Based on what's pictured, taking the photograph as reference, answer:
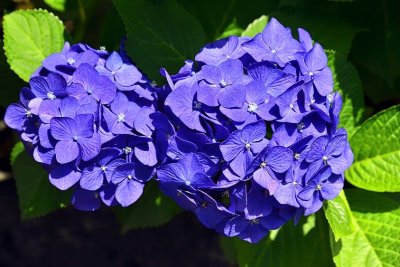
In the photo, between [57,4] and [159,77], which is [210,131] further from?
[57,4]

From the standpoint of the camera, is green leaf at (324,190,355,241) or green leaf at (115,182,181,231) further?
green leaf at (115,182,181,231)

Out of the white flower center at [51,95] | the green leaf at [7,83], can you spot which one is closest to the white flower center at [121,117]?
the white flower center at [51,95]

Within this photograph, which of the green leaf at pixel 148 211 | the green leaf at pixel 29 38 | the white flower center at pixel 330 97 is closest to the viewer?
the white flower center at pixel 330 97

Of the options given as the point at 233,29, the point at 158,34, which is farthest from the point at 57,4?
the point at 233,29

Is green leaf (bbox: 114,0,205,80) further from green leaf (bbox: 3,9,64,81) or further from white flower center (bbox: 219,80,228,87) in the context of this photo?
white flower center (bbox: 219,80,228,87)

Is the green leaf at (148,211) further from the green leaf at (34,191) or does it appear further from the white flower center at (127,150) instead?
the white flower center at (127,150)

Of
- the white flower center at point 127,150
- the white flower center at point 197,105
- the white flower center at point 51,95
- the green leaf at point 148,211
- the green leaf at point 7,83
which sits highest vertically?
the white flower center at point 197,105

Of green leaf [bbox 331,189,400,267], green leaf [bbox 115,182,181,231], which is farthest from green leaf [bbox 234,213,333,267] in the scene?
green leaf [bbox 115,182,181,231]

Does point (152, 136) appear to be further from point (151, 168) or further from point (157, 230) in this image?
point (157, 230)
